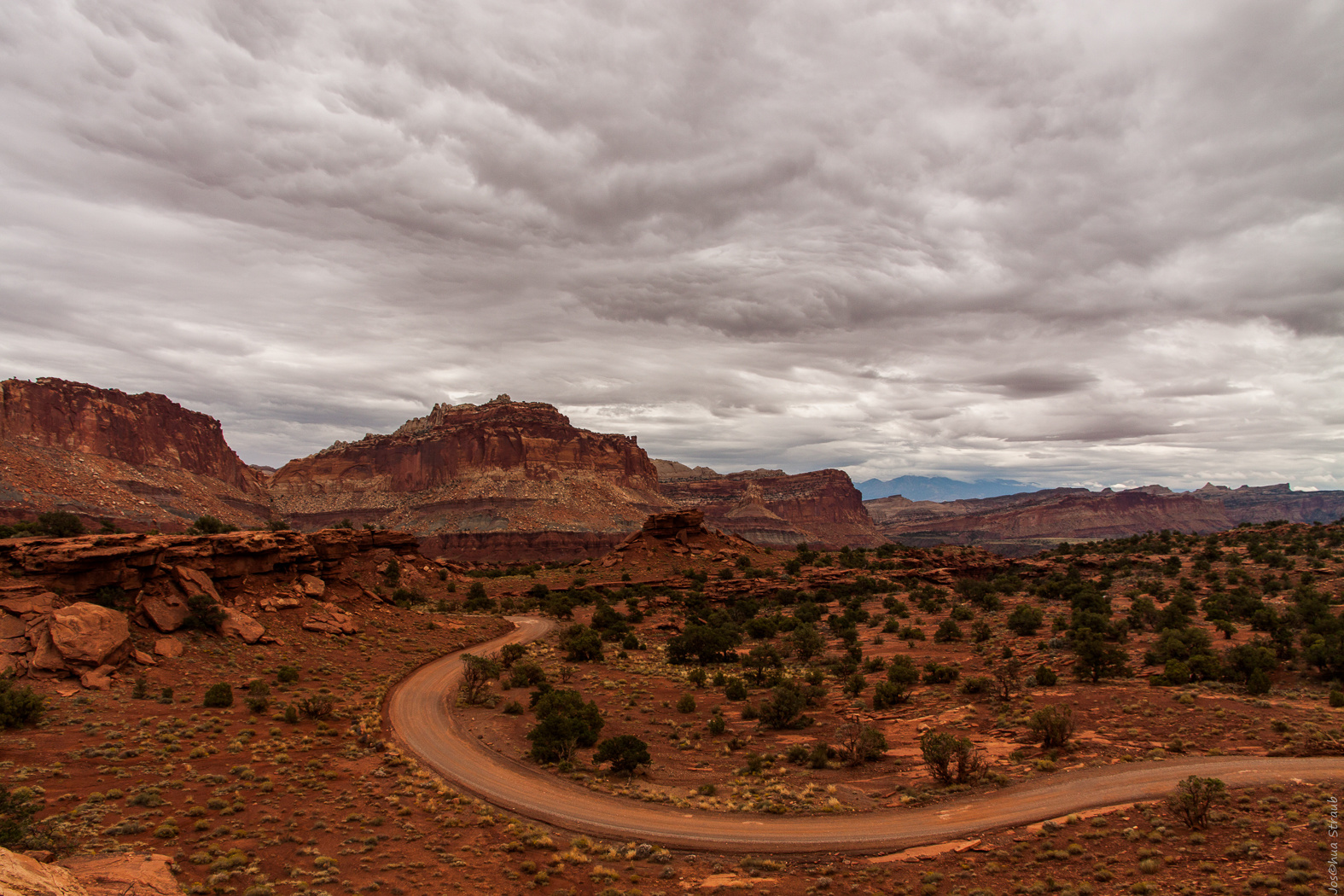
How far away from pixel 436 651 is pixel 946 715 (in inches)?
1395

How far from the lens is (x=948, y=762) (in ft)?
71.4

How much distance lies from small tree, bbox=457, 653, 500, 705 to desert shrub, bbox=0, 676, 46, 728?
56.9 feet

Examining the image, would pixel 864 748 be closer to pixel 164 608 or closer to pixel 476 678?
pixel 476 678

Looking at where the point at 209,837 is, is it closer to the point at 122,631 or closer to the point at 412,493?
the point at 122,631

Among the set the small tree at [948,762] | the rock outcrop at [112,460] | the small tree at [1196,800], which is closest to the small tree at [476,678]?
the small tree at [948,762]

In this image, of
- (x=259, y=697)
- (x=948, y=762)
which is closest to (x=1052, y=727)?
(x=948, y=762)

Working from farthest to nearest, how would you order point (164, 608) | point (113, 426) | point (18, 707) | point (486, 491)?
point (486, 491) < point (113, 426) < point (164, 608) < point (18, 707)

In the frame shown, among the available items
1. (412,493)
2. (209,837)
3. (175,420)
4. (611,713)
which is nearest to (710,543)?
(611,713)

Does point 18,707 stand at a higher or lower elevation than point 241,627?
higher

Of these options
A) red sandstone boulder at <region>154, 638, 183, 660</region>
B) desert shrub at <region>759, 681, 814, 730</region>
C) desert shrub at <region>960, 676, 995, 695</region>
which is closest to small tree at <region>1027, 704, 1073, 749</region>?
desert shrub at <region>960, 676, 995, 695</region>

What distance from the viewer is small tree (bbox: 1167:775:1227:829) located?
51.6ft

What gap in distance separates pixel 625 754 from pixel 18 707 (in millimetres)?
22646

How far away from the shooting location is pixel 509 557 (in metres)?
146

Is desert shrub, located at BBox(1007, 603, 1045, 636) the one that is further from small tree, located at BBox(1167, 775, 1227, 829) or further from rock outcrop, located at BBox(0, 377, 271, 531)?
rock outcrop, located at BBox(0, 377, 271, 531)
